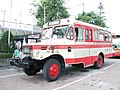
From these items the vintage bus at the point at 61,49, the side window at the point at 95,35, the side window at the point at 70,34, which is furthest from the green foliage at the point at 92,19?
the side window at the point at 70,34

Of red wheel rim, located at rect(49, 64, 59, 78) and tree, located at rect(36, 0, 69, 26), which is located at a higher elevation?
tree, located at rect(36, 0, 69, 26)

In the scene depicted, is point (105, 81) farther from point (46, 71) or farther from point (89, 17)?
point (89, 17)

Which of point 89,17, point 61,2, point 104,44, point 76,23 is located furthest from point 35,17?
point 76,23

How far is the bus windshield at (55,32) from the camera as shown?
8.91 metres

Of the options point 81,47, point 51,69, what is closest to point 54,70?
point 51,69

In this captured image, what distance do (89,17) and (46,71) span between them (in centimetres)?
2400

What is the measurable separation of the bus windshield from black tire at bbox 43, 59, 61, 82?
4.80 ft

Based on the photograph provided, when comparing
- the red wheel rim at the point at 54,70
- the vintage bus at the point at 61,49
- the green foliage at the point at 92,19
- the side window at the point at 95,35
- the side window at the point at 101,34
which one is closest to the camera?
the vintage bus at the point at 61,49

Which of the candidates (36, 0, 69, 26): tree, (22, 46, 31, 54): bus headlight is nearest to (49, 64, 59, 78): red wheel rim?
(22, 46, 31, 54): bus headlight

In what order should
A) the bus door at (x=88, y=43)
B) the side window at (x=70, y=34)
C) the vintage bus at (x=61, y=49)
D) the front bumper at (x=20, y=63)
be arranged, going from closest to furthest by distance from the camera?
the front bumper at (x=20, y=63) → the vintage bus at (x=61, y=49) → the side window at (x=70, y=34) → the bus door at (x=88, y=43)

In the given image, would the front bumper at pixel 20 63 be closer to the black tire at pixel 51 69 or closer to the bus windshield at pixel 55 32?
the black tire at pixel 51 69

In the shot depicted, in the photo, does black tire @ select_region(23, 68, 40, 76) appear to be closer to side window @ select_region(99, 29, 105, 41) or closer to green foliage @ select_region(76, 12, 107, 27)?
side window @ select_region(99, 29, 105, 41)

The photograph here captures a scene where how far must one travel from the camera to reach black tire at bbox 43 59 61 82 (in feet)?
25.1

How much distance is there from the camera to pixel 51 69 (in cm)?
784
